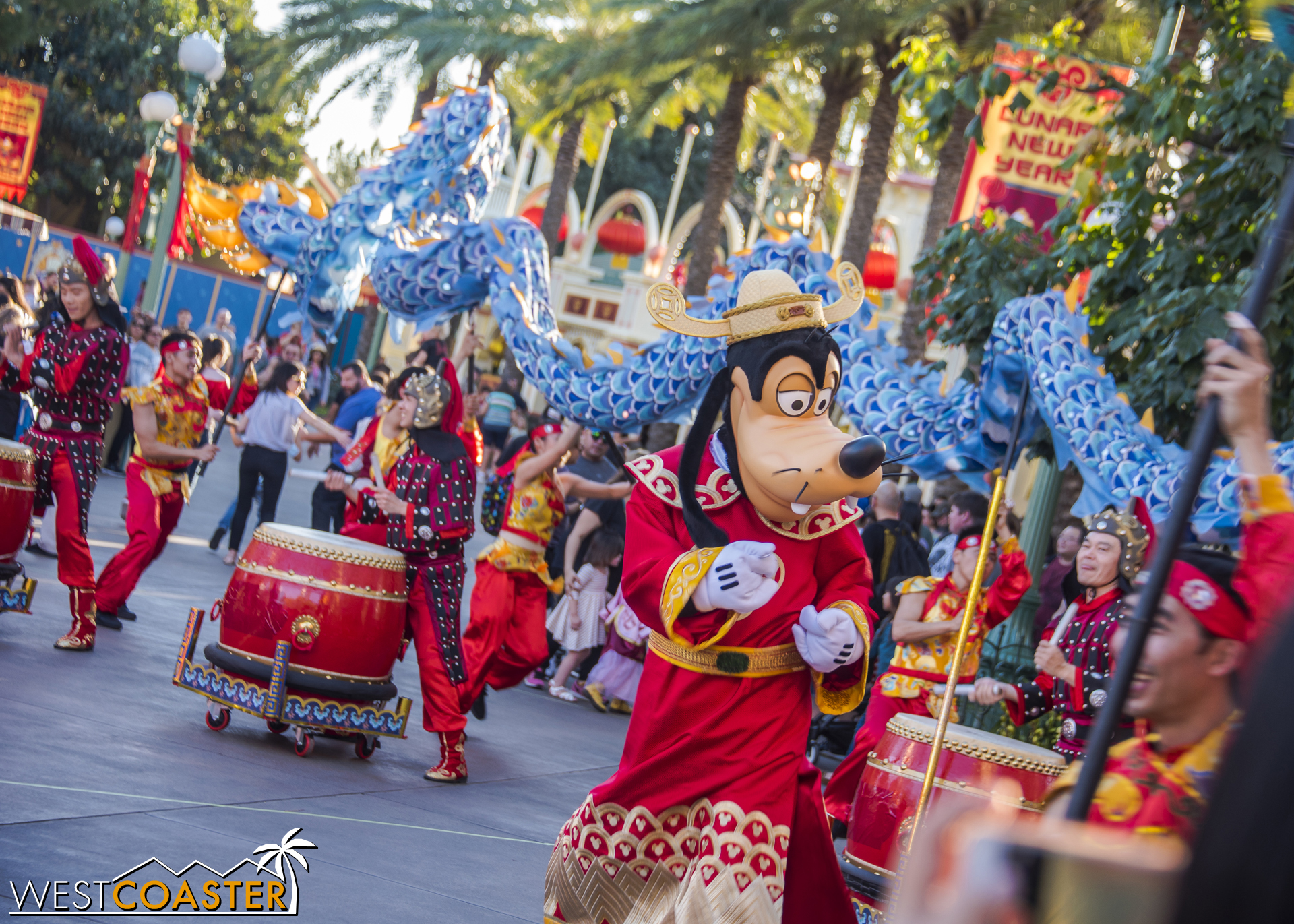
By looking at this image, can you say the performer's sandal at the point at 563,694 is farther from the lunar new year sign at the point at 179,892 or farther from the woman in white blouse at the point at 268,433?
the lunar new year sign at the point at 179,892

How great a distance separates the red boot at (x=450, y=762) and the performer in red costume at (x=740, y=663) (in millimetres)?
2493

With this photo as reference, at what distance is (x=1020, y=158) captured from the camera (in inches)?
477

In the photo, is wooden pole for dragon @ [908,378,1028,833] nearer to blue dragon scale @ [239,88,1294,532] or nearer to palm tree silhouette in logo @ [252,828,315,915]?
blue dragon scale @ [239,88,1294,532]

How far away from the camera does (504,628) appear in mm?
7387

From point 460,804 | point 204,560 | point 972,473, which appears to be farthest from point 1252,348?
point 204,560

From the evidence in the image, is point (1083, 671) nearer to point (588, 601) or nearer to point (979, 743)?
point (979, 743)

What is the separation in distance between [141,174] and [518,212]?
16523 millimetres

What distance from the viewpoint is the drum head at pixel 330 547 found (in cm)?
610

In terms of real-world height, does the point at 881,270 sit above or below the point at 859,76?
below

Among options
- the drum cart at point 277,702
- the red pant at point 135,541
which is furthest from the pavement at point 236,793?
the red pant at point 135,541

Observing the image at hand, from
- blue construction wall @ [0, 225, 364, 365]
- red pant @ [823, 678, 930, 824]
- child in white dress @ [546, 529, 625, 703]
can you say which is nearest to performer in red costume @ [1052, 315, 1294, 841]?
red pant @ [823, 678, 930, 824]

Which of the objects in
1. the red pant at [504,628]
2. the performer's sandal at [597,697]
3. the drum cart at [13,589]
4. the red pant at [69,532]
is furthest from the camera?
the performer's sandal at [597,697]

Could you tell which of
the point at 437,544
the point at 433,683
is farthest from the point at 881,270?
the point at 433,683

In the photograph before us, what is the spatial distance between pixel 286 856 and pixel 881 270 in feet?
68.9
